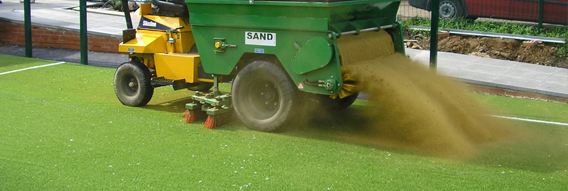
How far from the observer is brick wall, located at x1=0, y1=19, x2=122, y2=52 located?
12.9 m

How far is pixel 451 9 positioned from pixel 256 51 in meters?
7.86

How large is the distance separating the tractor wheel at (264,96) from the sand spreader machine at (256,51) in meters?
0.01

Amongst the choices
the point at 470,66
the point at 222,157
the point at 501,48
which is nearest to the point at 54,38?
the point at 470,66

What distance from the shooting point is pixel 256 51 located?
283 inches

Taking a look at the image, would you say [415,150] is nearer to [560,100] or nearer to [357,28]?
[357,28]

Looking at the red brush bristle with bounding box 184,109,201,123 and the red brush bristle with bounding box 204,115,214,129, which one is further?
the red brush bristle with bounding box 184,109,201,123

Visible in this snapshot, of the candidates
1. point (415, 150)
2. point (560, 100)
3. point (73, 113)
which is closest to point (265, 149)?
point (415, 150)

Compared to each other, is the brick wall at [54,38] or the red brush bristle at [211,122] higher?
the brick wall at [54,38]

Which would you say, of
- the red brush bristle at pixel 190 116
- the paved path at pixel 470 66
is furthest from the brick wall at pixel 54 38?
the red brush bristle at pixel 190 116

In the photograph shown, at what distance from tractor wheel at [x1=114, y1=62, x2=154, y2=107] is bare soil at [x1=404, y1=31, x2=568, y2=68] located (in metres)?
5.13

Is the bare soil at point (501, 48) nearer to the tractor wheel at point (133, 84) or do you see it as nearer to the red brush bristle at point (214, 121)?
the red brush bristle at point (214, 121)

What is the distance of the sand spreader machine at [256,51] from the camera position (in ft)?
22.3

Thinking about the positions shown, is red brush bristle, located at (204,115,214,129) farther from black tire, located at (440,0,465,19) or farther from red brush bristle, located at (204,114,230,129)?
black tire, located at (440,0,465,19)

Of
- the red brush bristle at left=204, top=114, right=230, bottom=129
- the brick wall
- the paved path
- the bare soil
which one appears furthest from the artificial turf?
the brick wall
